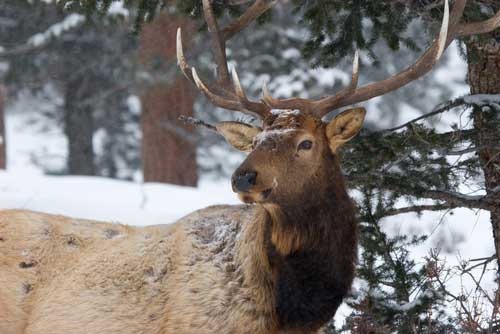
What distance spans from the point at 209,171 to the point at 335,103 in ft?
60.8

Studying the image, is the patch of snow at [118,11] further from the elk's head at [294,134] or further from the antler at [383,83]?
the antler at [383,83]

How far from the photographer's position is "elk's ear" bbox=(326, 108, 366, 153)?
585cm

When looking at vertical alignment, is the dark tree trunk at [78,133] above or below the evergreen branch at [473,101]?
Answer: above

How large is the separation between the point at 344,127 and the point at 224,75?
116 centimetres

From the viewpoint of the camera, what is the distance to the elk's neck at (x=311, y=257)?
5.61 meters

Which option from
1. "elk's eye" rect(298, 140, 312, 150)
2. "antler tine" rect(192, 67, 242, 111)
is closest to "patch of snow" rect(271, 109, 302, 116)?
"elk's eye" rect(298, 140, 312, 150)

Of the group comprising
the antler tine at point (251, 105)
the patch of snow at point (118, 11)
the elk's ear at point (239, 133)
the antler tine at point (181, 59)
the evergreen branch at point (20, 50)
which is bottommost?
the elk's ear at point (239, 133)

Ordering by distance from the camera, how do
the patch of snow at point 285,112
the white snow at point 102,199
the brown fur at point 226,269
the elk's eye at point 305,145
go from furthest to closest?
1. the white snow at point 102,199
2. the patch of snow at point 285,112
3. the elk's eye at point 305,145
4. the brown fur at point 226,269

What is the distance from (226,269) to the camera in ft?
18.8

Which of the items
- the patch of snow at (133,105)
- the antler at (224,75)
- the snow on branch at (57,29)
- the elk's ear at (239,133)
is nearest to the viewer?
the antler at (224,75)

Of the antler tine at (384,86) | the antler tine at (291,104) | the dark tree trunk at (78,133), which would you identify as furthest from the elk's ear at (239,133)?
the dark tree trunk at (78,133)

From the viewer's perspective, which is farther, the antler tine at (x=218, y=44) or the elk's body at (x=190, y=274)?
the antler tine at (x=218, y=44)

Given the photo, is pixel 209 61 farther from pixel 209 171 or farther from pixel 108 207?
pixel 209 171

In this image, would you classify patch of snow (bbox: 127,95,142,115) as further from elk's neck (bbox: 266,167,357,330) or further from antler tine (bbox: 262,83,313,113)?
elk's neck (bbox: 266,167,357,330)
